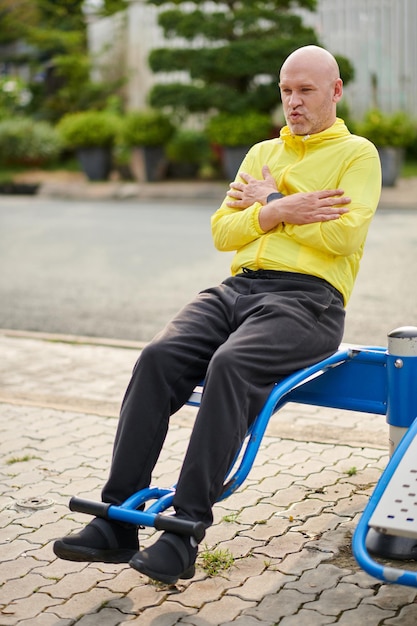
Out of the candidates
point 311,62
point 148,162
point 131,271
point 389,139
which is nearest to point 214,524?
point 311,62

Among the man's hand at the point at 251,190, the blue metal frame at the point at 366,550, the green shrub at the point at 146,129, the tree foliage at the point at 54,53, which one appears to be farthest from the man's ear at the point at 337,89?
the tree foliage at the point at 54,53

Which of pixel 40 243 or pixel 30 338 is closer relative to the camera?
pixel 30 338

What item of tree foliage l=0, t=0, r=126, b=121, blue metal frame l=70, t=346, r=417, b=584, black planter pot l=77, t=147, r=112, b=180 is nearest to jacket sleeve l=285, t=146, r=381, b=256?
blue metal frame l=70, t=346, r=417, b=584

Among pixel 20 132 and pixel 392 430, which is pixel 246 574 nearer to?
pixel 392 430

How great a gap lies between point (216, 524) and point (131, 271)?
5727 millimetres

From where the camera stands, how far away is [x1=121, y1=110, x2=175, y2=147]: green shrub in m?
15.8

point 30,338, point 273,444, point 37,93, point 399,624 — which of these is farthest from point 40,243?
point 37,93

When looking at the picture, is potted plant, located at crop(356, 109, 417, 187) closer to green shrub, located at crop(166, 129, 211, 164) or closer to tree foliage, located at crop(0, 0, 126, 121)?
green shrub, located at crop(166, 129, 211, 164)

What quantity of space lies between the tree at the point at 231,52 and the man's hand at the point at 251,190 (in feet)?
38.5

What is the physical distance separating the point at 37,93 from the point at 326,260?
63.3 ft

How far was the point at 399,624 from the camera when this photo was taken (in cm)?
287

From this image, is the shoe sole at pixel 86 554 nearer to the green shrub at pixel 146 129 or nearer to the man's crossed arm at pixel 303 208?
the man's crossed arm at pixel 303 208

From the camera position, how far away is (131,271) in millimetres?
9227

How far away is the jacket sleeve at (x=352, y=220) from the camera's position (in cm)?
332
